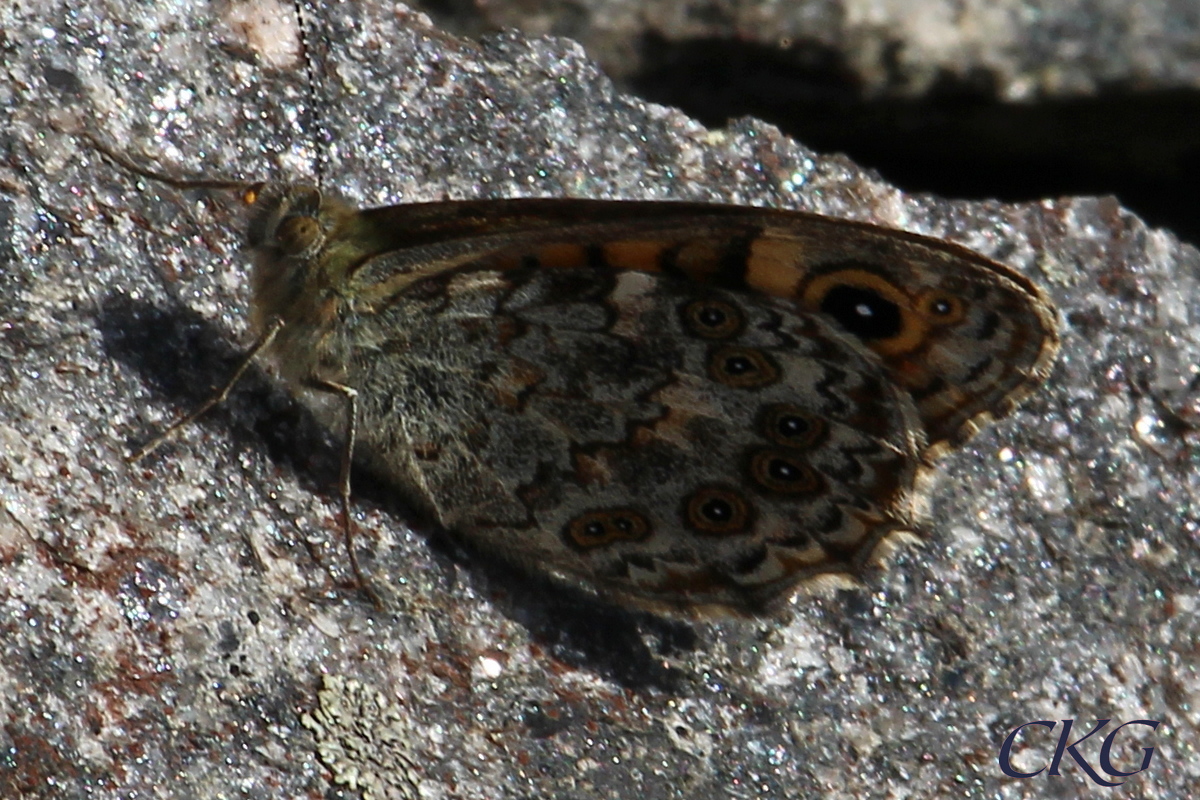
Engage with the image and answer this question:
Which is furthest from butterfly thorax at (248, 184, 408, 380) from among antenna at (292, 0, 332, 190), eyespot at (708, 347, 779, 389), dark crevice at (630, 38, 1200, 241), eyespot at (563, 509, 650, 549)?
dark crevice at (630, 38, 1200, 241)

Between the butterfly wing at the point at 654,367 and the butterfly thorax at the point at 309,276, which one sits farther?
the butterfly thorax at the point at 309,276

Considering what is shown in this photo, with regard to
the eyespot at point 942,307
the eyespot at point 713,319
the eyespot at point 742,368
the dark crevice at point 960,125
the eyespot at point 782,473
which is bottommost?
the eyespot at point 782,473

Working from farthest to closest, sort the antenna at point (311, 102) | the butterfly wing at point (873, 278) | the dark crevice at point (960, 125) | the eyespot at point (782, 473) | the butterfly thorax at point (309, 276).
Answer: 1. the dark crevice at point (960, 125)
2. the antenna at point (311, 102)
3. the butterfly thorax at point (309, 276)
4. the eyespot at point (782, 473)
5. the butterfly wing at point (873, 278)

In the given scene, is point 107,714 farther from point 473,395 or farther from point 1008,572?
point 1008,572

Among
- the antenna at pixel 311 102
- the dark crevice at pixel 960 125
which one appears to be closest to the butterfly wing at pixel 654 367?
the antenna at pixel 311 102

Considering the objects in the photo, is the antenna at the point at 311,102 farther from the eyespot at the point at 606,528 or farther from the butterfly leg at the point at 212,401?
the eyespot at the point at 606,528

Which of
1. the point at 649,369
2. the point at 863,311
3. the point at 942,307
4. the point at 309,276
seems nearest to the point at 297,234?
the point at 309,276

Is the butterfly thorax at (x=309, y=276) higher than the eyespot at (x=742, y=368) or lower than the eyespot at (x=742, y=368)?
lower

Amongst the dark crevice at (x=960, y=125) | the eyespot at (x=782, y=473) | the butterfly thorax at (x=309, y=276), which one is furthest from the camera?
the dark crevice at (x=960, y=125)

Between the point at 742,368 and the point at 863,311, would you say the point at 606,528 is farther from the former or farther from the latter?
the point at 863,311
